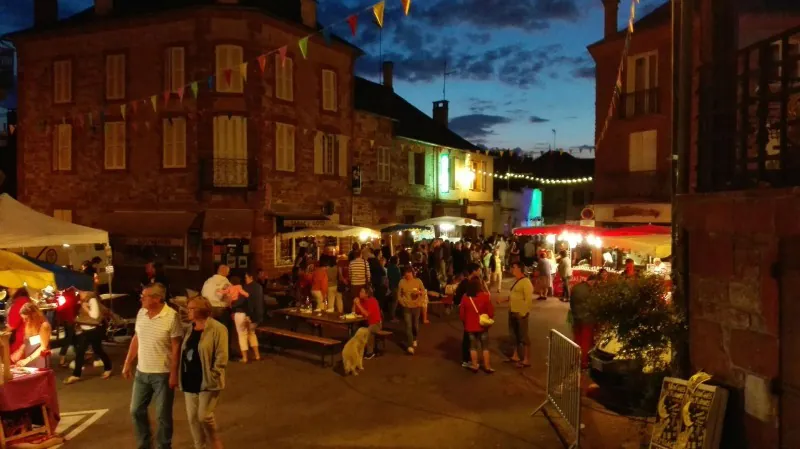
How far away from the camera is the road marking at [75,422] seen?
7.01 m

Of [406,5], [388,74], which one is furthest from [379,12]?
[388,74]

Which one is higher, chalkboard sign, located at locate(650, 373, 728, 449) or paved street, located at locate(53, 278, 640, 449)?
chalkboard sign, located at locate(650, 373, 728, 449)

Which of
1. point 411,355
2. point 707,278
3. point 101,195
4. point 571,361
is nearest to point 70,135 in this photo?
point 101,195

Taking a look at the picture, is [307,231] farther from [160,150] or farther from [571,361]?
[571,361]

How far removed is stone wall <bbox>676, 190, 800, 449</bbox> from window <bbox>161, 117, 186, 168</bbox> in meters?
17.2

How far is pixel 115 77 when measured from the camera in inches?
806

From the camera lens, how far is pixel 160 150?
20.0 metres

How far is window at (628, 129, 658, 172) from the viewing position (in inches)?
906

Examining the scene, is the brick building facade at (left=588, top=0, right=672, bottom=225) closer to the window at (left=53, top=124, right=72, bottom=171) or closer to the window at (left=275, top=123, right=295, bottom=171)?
the window at (left=275, top=123, right=295, bottom=171)

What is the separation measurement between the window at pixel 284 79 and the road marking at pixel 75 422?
14.3 m

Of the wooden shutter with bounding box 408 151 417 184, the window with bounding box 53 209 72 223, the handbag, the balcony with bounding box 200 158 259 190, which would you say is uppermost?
the wooden shutter with bounding box 408 151 417 184

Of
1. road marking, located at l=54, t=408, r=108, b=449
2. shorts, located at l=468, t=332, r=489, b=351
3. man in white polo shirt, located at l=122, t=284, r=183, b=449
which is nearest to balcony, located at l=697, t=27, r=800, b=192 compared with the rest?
shorts, located at l=468, t=332, r=489, b=351

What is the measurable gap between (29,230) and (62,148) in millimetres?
12732

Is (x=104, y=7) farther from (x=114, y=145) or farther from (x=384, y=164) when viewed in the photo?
(x=384, y=164)
